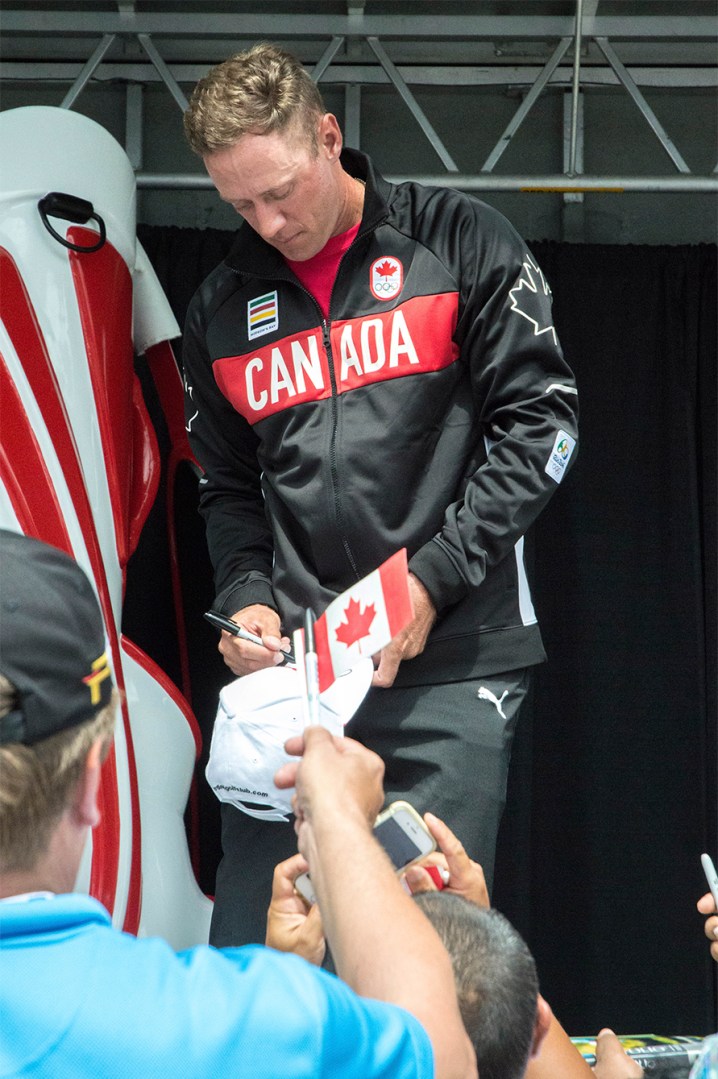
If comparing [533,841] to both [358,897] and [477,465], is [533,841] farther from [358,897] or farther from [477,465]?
[358,897]

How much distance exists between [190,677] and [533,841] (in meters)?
0.83

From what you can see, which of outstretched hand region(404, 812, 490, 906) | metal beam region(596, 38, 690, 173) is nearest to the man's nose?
outstretched hand region(404, 812, 490, 906)

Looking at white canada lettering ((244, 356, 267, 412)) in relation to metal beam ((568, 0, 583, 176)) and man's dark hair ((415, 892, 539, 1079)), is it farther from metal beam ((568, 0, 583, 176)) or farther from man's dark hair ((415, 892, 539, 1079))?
metal beam ((568, 0, 583, 176))

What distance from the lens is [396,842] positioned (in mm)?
1138

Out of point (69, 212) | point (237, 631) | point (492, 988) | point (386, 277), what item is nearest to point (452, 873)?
point (492, 988)

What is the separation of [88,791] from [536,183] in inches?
76.8

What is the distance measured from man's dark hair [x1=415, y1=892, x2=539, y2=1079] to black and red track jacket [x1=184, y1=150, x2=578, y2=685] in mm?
623

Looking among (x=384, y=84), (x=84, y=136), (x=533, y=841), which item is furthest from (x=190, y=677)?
(x=384, y=84)

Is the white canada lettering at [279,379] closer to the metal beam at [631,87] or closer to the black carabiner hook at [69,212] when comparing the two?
the black carabiner hook at [69,212]

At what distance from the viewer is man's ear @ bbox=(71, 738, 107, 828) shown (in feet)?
2.74

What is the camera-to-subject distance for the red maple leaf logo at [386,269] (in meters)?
1.74

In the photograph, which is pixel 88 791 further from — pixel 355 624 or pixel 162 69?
pixel 162 69

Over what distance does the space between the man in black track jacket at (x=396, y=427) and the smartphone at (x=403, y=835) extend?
1.48 feet

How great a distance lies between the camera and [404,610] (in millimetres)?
1077
